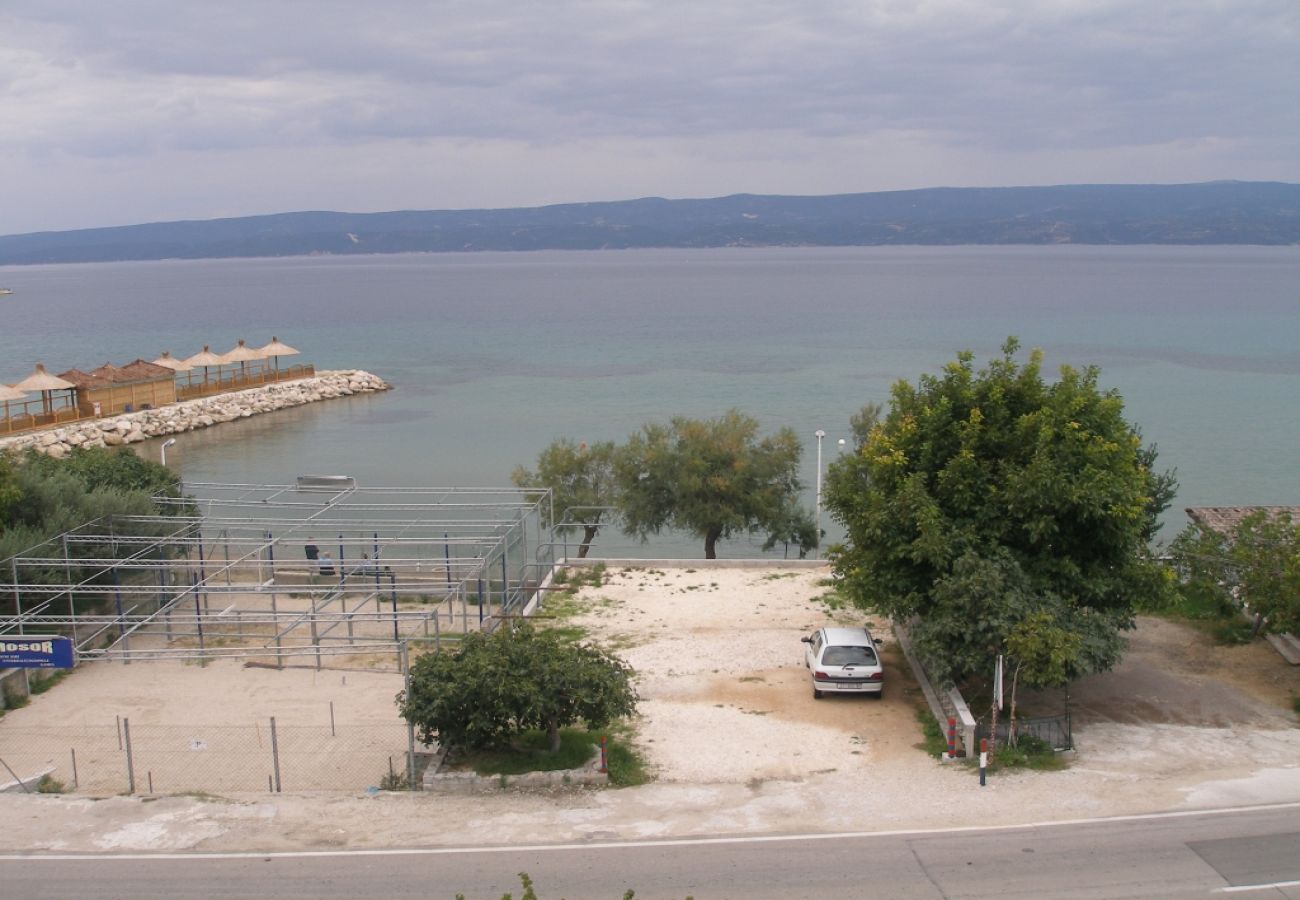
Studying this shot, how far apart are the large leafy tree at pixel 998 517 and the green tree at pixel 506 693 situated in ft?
16.8

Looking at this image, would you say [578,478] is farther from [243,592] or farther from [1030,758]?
[1030,758]

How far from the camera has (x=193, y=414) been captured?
64625 mm

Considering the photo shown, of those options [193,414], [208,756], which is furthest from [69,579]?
[193,414]

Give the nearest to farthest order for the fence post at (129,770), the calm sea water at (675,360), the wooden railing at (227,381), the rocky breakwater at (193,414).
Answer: the fence post at (129,770), the rocky breakwater at (193,414), the calm sea water at (675,360), the wooden railing at (227,381)

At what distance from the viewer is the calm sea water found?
56938 mm

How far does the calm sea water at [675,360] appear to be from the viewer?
56.9 meters

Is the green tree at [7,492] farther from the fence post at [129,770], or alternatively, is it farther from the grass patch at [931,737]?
the grass patch at [931,737]

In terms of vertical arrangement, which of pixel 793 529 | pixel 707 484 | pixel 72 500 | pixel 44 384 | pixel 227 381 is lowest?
pixel 793 529

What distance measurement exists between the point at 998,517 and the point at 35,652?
1529cm

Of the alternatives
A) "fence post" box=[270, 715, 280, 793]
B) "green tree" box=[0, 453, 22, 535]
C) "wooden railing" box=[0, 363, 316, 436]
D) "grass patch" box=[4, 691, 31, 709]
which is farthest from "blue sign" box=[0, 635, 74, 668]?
"wooden railing" box=[0, 363, 316, 436]

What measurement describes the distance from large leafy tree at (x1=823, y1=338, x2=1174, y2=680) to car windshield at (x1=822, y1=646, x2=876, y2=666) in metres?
0.80

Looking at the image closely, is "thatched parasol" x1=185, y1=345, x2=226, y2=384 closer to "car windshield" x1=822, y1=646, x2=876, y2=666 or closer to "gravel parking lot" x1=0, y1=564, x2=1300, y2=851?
"gravel parking lot" x1=0, y1=564, x2=1300, y2=851

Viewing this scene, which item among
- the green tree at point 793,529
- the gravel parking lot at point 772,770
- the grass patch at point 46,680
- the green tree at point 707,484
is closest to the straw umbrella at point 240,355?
the green tree at point 707,484

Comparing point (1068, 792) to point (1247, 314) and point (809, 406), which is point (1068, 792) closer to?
point (809, 406)
